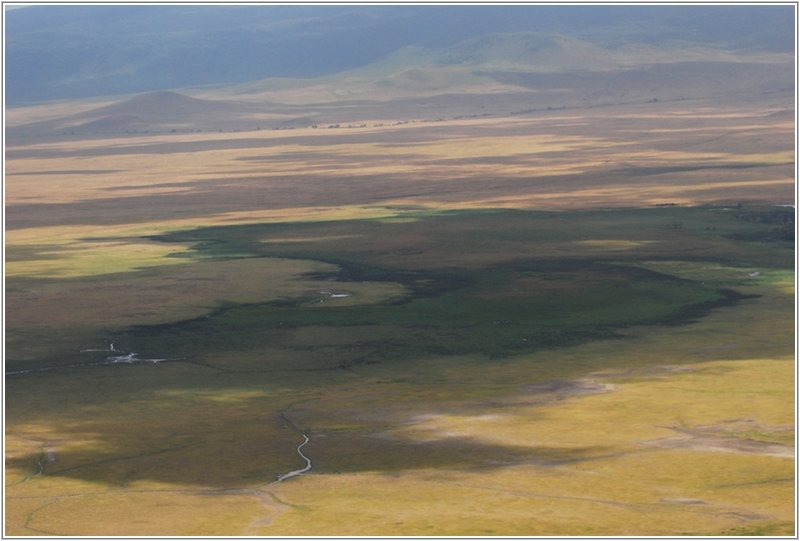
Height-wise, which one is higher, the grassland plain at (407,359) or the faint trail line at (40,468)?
the faint trail line at (40,468)

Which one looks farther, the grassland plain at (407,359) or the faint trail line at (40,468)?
the faint trail line at (40,468)

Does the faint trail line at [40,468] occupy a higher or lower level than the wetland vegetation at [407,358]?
higher

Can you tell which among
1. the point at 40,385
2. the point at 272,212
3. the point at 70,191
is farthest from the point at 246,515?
the point at 70,191

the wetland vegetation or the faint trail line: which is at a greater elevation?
the faint trail line

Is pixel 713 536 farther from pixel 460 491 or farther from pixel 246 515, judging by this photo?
pixel 246 515

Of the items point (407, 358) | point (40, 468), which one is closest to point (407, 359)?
point (407, 358)

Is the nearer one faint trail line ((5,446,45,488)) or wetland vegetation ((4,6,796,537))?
wetland vegetation ((4,6,796,537))

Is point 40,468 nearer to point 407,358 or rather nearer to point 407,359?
point 407,359

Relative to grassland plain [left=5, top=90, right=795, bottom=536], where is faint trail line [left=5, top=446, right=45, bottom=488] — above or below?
above
